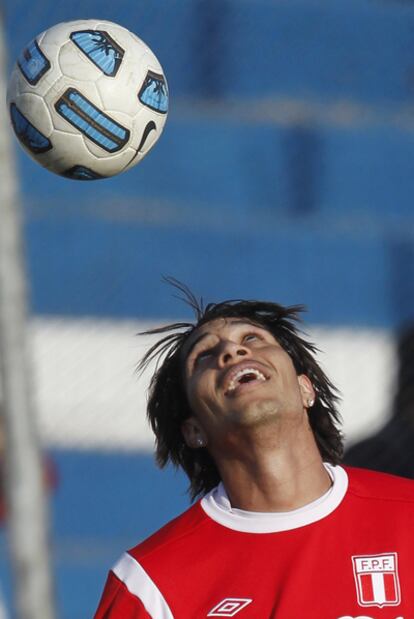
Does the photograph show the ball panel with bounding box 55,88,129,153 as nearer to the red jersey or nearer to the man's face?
the man's face

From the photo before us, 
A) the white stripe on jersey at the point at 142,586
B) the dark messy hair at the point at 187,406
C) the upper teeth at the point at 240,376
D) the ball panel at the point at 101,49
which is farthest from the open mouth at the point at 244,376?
the ball panel at the point at 101,49

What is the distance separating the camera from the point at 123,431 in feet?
20.2

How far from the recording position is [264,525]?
10.1 feet

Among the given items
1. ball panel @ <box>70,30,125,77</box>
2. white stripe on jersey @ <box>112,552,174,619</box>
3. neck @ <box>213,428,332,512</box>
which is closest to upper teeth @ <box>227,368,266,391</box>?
neck @ <box>213,428,332,512</box>

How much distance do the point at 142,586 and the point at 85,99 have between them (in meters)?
1.40

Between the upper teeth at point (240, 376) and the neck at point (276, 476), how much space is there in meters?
0.15

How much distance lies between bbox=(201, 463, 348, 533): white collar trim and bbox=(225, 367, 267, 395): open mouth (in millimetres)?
284

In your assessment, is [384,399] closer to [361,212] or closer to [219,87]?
[361,212]

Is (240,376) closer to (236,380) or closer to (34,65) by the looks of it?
(236,380)

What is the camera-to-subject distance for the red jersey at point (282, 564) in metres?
2.91

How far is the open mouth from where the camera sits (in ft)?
10.3

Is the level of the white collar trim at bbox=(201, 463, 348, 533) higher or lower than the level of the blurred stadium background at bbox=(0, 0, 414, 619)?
lower

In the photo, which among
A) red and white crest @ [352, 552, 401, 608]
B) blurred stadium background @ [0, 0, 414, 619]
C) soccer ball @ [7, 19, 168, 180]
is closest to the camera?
red and white crest @ [352, 552, 401, 608]

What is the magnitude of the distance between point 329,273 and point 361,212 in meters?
0.65
